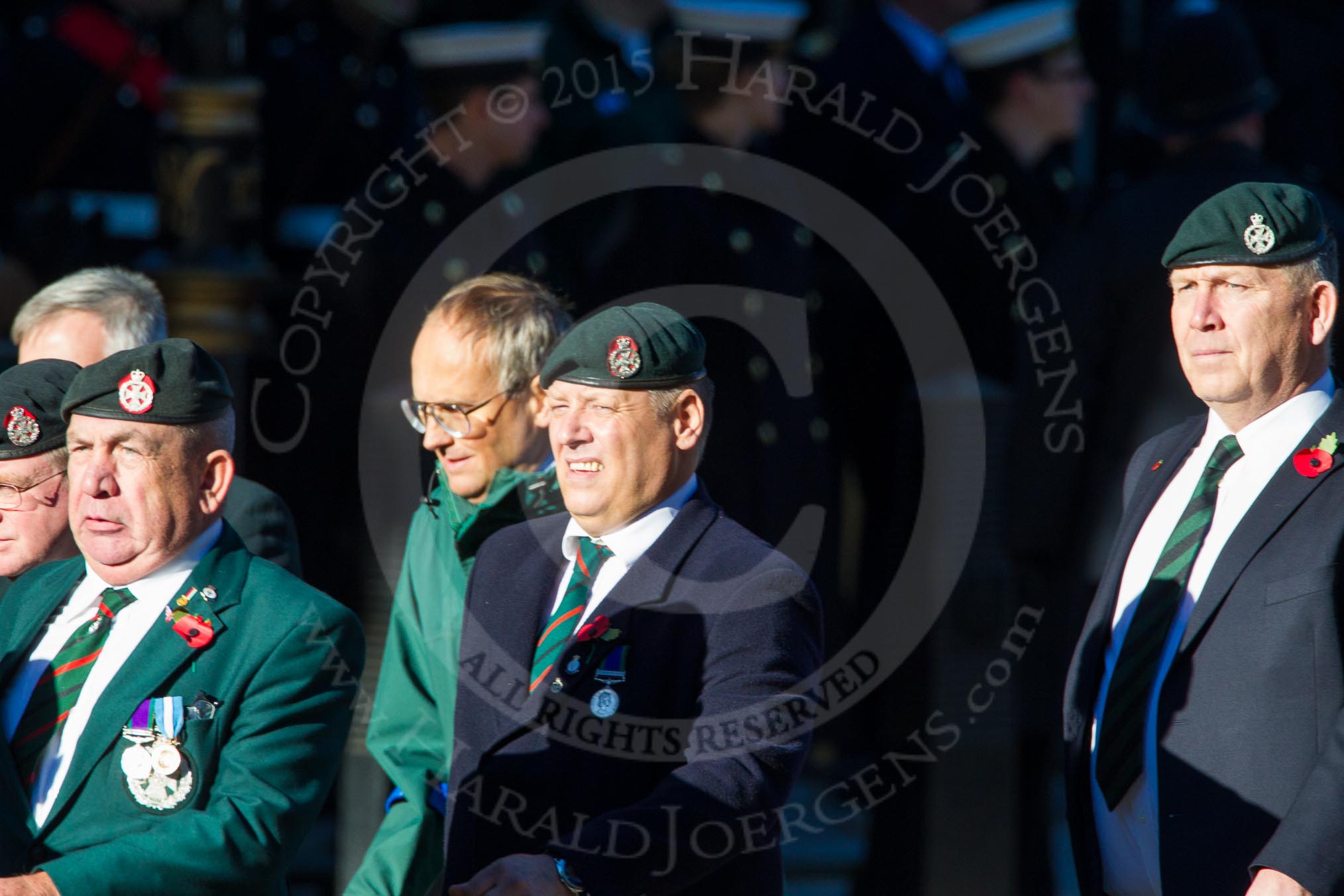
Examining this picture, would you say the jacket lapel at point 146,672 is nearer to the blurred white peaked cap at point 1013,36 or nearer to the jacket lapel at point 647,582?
the jacket lapel at point 647,582

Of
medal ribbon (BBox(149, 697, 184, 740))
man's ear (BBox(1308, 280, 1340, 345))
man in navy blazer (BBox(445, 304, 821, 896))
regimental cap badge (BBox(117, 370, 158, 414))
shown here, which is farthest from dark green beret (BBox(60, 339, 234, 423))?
man's ear (BBox(1308, 280, 1340, 345))

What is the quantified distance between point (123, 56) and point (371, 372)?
2.21 meters

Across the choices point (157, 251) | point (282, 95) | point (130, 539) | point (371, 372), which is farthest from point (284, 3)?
point (130, 539)

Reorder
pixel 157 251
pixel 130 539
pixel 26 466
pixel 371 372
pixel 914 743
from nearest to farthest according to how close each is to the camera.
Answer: pixel 130 539
pixel 26 466
pixel 914 743
pixel 371 372
pixel 157 251

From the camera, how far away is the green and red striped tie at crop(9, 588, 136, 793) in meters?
2.84

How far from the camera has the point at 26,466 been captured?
3125mm

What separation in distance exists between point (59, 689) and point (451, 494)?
0.88 m

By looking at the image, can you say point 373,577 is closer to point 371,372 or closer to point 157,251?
point 371,372

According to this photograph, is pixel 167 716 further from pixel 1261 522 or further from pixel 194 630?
pixel 1261 522

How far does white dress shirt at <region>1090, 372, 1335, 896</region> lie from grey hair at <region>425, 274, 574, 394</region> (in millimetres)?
1140

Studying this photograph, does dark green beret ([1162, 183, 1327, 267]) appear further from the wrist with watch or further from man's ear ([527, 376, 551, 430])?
the wrist with watch

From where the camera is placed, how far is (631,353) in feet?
9.52

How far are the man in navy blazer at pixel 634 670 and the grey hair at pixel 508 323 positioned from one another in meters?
0.50

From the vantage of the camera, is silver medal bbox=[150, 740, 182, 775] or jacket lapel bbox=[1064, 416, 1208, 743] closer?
silver medal bbox=[150, 740, 182, 775]
